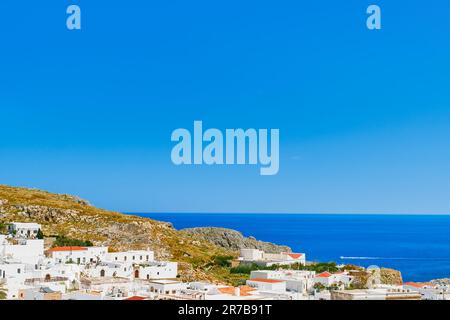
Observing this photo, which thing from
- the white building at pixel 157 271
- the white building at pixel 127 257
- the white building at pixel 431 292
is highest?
the white building at pixel 127 257

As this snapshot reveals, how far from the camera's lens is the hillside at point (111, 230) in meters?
22.9

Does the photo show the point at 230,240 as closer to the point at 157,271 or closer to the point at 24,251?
the point at 157,271

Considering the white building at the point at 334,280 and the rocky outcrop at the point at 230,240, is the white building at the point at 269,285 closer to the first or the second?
the white building at the point at 334,280

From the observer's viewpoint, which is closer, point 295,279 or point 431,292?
point 431,292

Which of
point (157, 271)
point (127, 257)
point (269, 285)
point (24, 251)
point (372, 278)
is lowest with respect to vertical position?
point (269, 285)

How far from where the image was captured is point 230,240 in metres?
33.5

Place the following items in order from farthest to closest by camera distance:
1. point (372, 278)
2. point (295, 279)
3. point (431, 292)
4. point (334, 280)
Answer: point (372, 278)
point (334, 280)
point (295, 279)
point (431, 292)

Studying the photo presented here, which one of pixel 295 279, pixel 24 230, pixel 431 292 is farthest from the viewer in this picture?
pixel 24 230

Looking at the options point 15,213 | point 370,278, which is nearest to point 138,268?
point 370,278

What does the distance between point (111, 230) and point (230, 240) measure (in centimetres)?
1005

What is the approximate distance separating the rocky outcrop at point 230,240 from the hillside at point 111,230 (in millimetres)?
5238

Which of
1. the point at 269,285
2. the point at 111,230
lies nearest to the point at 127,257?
the point at 111,230

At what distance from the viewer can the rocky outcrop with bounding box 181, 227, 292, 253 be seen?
31.7 m

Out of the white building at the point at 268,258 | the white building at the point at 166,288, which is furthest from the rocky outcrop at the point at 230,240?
the white building at the point at 166,288
